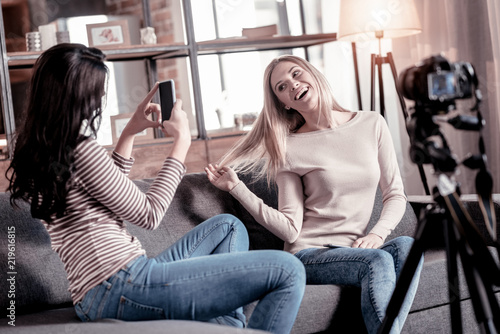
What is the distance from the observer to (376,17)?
3.24m

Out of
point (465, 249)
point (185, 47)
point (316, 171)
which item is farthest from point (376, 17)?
point (465, 249)

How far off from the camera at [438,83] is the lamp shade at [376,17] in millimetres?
2003

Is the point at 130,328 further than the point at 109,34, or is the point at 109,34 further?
the point at 109,34

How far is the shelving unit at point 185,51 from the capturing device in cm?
312

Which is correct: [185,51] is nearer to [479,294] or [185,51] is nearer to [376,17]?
[376,17]

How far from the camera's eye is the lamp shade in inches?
128

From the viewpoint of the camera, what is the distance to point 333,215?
2.10 meters

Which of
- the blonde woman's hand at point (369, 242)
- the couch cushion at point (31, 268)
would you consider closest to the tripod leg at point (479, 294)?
the blonde woman's hand at point (369, 242)

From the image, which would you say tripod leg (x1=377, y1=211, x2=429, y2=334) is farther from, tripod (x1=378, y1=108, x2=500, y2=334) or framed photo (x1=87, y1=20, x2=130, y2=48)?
framed photo (x1=87, y1=20, x2=130, y2=48)

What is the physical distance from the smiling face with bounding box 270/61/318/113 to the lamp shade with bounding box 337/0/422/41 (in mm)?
1180

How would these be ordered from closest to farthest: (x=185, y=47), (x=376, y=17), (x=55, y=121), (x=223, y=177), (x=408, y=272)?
(x=408, y=272)
(x=55, y=121)
(x=223, y=177)
(x=376, y=17)
(x=185, y=47)

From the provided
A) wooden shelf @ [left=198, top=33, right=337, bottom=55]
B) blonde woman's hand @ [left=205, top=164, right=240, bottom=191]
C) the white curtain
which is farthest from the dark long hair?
the white curtain

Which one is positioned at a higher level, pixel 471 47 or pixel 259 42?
pixel 259 42

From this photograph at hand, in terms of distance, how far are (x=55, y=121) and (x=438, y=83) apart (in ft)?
2.76
